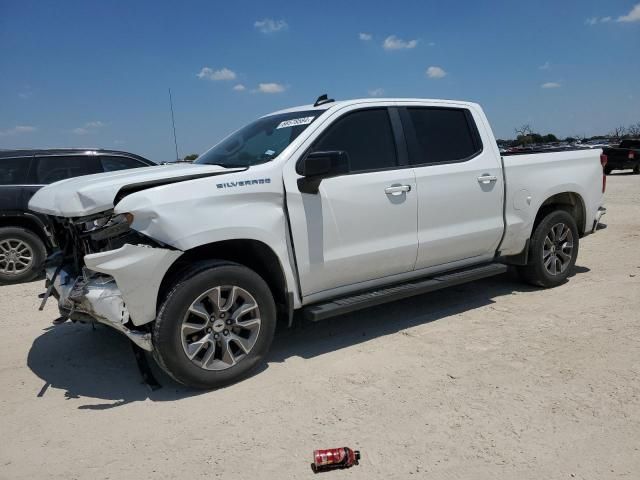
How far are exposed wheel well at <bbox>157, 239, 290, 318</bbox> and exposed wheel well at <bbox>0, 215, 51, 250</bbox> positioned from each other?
179 inches

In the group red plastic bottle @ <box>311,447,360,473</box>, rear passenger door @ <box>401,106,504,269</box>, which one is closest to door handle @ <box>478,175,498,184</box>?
rear passenger door @ <box>401,106,504,269</box>

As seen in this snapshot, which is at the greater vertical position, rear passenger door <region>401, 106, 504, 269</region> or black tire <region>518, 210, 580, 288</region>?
rear passenger door <region>401, 106, 504, 269</region>

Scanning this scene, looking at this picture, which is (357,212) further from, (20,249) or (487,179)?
(20,249)

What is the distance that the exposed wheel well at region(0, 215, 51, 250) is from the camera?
7.25 m

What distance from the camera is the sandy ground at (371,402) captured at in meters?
2.80

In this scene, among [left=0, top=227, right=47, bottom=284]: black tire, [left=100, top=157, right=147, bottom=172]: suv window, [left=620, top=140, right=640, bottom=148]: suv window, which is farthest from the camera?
[left=620, top=140, right=640, bottom=148]: suv window

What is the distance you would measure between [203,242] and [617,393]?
2881mm

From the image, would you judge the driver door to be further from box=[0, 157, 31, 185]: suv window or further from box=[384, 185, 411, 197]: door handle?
box=[0, 157, 31, 185]: suv window

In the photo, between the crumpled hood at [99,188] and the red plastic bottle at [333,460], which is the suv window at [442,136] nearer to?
the crumpled hood at [99,188]

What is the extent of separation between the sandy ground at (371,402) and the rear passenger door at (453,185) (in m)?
0.69

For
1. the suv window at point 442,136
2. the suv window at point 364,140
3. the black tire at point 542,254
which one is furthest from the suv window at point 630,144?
the suv window at point 364,140

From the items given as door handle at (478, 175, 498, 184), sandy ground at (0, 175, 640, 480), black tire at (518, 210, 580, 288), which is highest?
door handle at (478, 175, 498, 184)

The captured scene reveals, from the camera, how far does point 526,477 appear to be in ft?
8.45

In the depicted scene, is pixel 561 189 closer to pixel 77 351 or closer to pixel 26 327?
pixel 77 351
